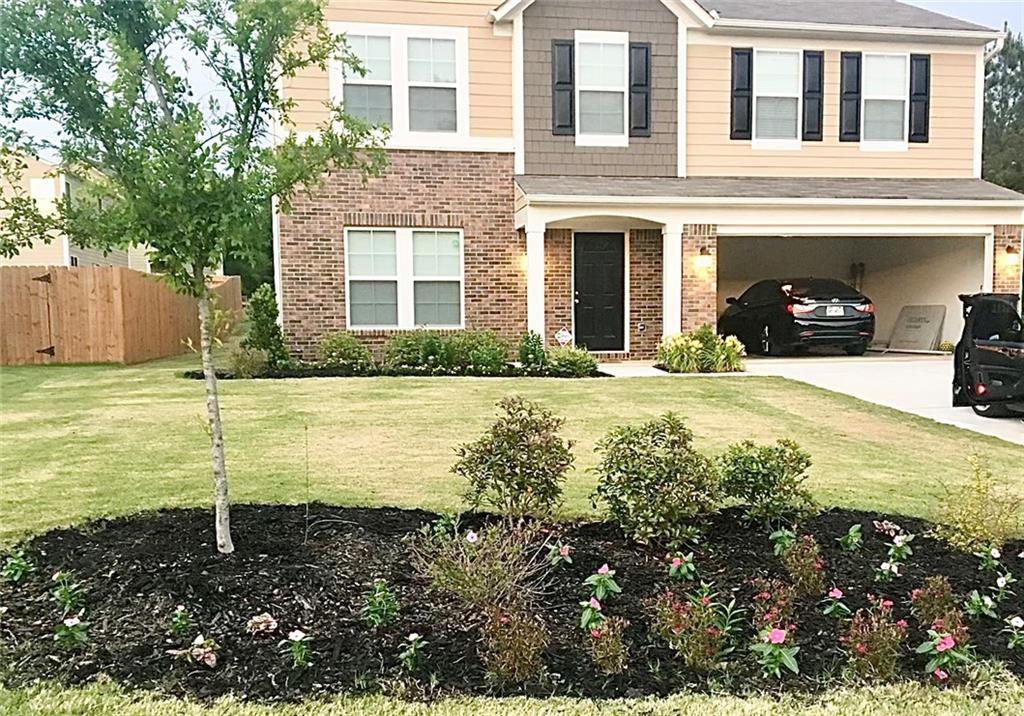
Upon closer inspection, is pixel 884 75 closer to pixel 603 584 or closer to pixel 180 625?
pixel 603 584

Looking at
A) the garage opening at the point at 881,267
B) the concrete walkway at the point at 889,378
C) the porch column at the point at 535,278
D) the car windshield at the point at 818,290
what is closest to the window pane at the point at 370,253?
the porch column at the point at 535,278

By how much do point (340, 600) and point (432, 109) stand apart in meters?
11.2

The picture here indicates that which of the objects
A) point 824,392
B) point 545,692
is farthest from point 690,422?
point 545,692

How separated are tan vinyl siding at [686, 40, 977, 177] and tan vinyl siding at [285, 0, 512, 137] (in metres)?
3.42

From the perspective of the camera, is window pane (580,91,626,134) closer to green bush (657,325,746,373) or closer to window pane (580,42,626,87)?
window pane (580,42,626,87)

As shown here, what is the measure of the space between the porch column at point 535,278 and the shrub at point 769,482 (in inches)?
339

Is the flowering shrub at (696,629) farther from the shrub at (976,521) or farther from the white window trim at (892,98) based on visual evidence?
the white window trim at (892,98)

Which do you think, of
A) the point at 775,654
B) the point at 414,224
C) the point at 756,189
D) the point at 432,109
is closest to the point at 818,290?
the point at 756,189

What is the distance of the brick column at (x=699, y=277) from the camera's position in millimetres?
13625

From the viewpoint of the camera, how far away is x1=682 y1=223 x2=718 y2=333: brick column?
13.6 m

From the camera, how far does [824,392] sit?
10555 millimetres

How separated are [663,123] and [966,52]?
20.6 feet

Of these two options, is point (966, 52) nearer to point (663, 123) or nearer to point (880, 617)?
point (663, 123)

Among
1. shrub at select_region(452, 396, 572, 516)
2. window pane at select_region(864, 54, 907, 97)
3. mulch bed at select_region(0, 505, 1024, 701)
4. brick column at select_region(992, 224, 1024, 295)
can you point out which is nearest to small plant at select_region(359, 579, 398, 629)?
mulch bed at select_region(0, 505, 1024, 701)
